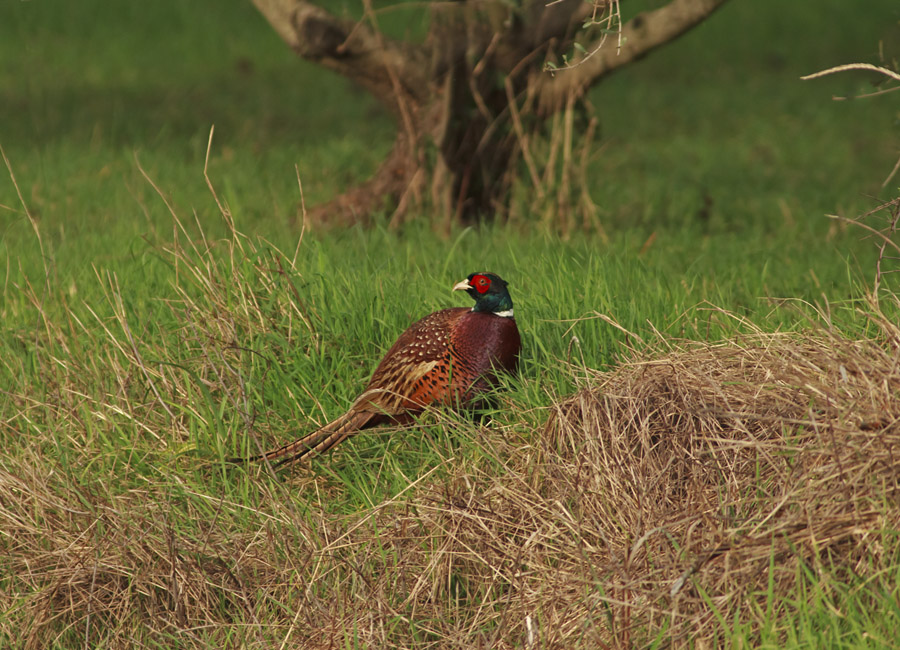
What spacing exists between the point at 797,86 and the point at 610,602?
A: 516 inches

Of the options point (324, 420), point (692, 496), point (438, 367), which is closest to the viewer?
point (692, 496)

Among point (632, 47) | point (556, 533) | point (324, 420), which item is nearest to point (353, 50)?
point (632, 47)

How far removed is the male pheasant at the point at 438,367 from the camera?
395 centimetres

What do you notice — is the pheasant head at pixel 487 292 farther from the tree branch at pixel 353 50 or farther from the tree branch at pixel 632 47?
the tree branch at pixel 353 50

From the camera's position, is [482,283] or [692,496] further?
[482,283]

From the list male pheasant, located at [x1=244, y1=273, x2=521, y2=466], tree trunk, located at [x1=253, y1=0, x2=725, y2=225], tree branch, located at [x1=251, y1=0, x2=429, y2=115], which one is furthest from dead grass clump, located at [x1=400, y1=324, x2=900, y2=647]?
tree branch, located at [x1=251, y1=0, x2=429, y2=115]

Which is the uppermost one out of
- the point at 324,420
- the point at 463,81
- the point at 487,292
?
the point at 487,292

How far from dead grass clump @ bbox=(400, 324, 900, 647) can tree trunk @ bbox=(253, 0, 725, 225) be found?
3.75 meters

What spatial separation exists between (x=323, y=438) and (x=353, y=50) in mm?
4229

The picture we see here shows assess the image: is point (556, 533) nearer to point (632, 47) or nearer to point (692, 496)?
point (692, 496)

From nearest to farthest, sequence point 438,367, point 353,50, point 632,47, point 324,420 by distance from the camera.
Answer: point 438,367 → point 324,420 → point 632,47 → point 353,50

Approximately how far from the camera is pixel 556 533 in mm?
3393

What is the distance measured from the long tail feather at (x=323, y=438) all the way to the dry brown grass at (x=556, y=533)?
0.16 meters

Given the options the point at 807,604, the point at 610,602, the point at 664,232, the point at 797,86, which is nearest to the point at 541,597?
the point at 610,602
